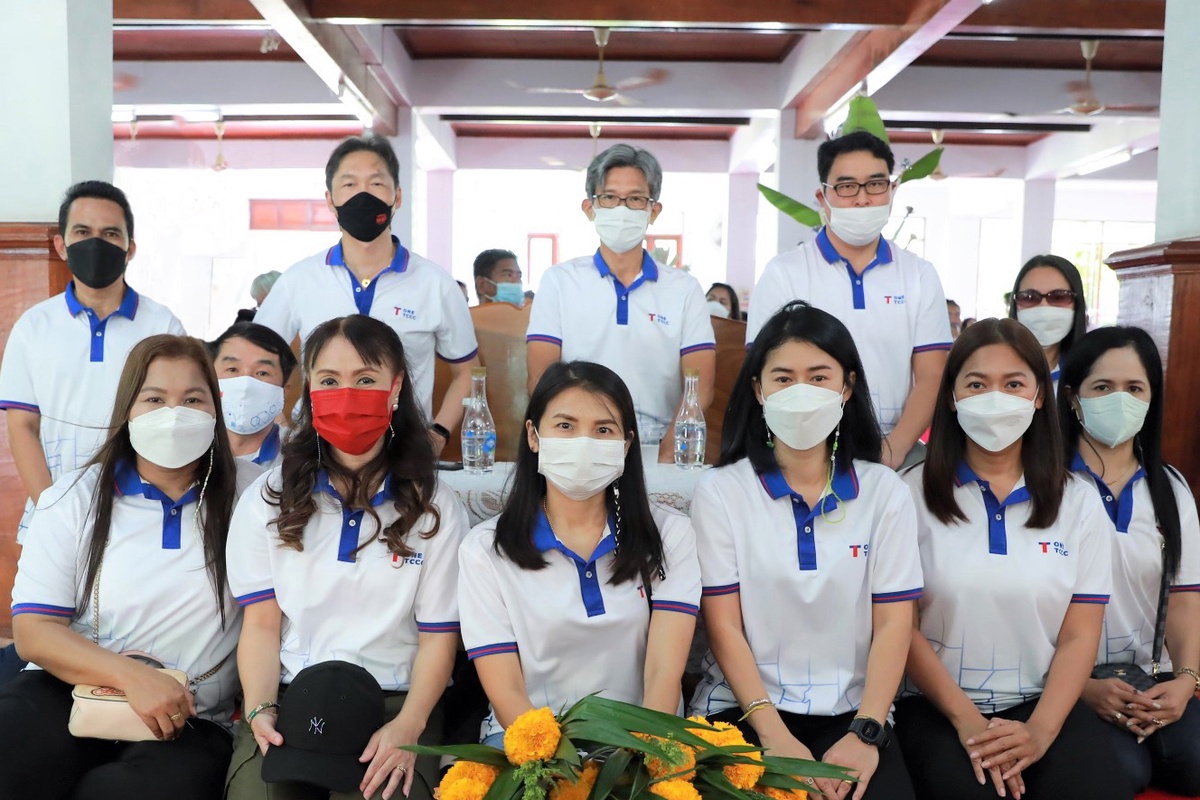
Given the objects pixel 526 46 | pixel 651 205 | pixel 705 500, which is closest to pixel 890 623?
pixel 705 500

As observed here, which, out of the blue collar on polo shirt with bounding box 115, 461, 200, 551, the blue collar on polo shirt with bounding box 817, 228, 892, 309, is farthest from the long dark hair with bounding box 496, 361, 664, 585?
the blue collar on polo shirt with bounding box 817, 228, 892, 309

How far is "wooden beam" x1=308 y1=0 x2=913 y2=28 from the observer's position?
662 cm

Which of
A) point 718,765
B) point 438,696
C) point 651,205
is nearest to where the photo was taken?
point 718,765

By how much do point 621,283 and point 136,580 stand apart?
153cm

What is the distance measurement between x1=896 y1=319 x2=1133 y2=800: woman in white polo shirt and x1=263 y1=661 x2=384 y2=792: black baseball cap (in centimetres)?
112

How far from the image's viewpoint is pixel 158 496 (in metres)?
2.15

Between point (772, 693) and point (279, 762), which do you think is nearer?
point (279, 762)

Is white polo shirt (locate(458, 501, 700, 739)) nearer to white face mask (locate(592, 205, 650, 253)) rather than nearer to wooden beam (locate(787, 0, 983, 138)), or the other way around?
white face mask (locate(592, 205, 650, 253))

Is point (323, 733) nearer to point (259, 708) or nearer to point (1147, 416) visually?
point (259, 708)

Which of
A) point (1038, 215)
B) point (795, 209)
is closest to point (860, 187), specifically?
point (795, 209)

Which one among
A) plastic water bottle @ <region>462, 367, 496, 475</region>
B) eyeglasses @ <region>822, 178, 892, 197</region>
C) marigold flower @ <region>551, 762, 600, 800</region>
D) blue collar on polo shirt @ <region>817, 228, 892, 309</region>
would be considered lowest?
marigold flower @ <region>551, 762, 600, 800</region>

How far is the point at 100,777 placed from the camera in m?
1.89

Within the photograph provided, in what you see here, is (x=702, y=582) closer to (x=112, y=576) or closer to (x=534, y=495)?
(x=534, y=495)

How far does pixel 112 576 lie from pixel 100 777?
403mm
